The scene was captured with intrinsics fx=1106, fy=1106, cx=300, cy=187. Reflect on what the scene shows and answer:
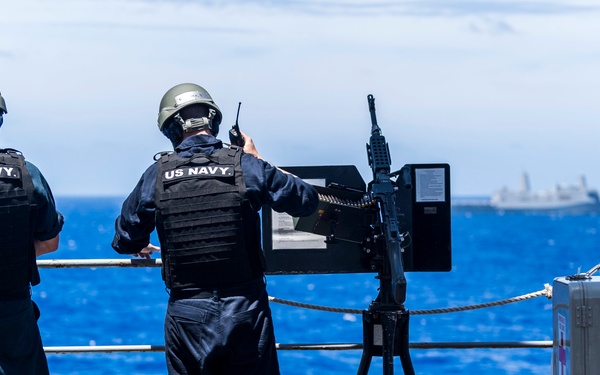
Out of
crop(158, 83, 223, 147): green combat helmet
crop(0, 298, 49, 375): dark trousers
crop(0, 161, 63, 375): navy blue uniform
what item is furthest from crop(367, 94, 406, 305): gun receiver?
crop(0, 298, 49, 375): dark trousers

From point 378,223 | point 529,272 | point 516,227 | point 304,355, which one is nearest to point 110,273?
point 529,272

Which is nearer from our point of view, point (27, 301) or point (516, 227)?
point (27, 301)

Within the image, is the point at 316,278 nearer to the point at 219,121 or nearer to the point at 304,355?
the point at 304,355

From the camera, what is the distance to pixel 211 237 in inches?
193

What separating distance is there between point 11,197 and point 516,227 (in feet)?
387

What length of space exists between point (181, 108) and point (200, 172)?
319mm

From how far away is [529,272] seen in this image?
56.3 meters

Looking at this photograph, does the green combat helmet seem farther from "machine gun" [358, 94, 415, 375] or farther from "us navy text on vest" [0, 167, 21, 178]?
"machine gun" [358, 94, 415, 375]

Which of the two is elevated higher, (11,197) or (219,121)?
(219,121)

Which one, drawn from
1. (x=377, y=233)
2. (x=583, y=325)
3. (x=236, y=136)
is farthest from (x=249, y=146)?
(x=583, y=325)

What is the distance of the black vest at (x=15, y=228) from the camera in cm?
496

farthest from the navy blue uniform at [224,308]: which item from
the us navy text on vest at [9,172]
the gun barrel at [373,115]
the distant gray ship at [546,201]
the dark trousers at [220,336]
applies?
the distant gray ship at [546,201]

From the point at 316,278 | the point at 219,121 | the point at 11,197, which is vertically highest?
the point at 219,121

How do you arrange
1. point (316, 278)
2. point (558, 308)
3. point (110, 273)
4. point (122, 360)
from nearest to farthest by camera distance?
point (558, 308), point (122, 360), point (316, 278), point (110, 273)
